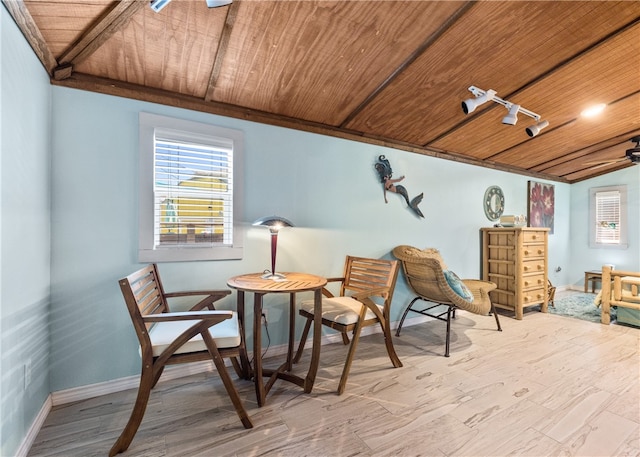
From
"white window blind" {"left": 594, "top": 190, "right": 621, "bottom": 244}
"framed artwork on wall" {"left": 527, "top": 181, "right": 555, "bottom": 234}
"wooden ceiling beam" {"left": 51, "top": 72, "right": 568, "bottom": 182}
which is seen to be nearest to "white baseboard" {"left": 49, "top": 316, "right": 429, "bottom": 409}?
"wooden ceiling beam" {"left": 51, "top": 72, "right": 568, "bottom": 182}

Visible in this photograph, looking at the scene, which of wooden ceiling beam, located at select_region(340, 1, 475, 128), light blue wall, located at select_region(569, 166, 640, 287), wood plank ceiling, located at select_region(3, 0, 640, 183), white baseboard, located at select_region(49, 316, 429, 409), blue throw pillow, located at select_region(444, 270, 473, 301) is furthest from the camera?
light blue wall, located at select_region(569, 166, 640, 287)

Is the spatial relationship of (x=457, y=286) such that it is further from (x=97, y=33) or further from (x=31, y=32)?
(x=31, y=32)

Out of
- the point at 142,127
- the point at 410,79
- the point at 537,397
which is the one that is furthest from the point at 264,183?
the point at 537,397

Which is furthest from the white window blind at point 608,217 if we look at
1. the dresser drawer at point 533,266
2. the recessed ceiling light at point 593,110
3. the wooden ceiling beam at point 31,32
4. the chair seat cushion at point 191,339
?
the wooden ceiling beam at point 31,32

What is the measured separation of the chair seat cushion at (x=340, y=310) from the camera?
2.06 metres

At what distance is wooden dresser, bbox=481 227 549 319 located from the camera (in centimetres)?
367

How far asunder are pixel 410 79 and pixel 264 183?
4.78 feet

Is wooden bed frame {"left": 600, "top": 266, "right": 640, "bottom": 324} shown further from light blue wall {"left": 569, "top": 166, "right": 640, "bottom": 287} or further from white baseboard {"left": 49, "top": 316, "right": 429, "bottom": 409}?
white baseboard {"left": 49, "top": 316, "right": 429, "bottom": 409}

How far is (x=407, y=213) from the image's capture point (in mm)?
3428

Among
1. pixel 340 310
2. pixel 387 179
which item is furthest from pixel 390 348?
pixel 387 179

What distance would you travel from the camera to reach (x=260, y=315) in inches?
70.4

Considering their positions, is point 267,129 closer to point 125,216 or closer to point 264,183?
point 264,183

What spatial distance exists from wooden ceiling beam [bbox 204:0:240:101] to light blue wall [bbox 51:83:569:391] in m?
0.24

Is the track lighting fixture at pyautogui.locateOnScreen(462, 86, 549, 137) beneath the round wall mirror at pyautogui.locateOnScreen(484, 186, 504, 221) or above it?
above
